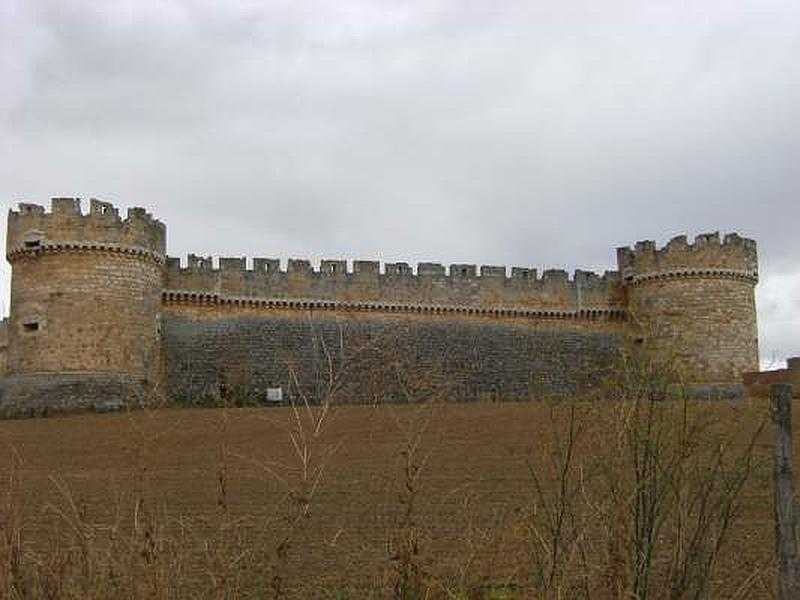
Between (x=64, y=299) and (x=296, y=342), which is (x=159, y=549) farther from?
(x=296, y=342)

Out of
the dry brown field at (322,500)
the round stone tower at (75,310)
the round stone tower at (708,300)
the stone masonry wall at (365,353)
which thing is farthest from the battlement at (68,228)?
the round stone tower at (708,300)

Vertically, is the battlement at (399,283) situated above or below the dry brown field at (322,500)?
above

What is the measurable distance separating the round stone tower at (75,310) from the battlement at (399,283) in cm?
243

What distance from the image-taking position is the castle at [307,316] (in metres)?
20.1

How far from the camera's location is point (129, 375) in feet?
66.4

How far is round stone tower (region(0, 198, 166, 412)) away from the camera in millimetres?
19797

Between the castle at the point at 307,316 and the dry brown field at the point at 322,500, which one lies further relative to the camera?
the castle at the point at 307,316

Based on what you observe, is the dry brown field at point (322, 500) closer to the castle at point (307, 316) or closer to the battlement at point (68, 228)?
the castle at point (307, 316)

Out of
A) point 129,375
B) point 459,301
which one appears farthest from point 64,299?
point 459,301

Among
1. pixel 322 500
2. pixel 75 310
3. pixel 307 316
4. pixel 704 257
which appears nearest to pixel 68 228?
pixel 75 310

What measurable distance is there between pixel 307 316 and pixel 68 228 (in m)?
6.27

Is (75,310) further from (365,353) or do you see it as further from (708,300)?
(708,300)

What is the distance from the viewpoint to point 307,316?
24.0 meters

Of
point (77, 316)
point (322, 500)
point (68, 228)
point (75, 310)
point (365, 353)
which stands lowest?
point (322, 500)
